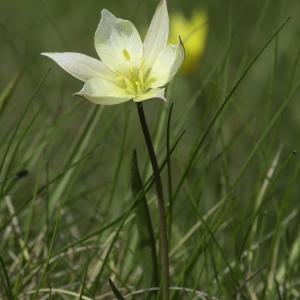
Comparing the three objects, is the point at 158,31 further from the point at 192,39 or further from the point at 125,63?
the point at 192,39

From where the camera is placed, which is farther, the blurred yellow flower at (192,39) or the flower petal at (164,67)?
the blurred yellow flower at (192,39)

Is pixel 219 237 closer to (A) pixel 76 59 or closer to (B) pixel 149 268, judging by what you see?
(B) pixel 149 268

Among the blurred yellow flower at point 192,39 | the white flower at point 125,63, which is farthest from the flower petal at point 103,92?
the blurred yellow flower at point 192,39

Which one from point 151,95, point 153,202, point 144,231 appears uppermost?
point 151,95

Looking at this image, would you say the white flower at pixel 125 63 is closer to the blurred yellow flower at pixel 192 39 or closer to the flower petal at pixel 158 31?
the flower petal at pixel 158 31

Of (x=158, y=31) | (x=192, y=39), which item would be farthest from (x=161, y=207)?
(x=192, y=39)

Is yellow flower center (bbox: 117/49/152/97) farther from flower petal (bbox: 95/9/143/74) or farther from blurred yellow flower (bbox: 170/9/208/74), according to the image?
blurred yellow flower (bbox: 170/9/208/74)

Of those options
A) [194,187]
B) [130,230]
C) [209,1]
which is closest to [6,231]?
[130,230]

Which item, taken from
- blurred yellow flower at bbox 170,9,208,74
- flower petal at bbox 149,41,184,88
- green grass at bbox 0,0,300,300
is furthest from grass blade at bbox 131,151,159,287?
blurred yellow flower at bbox 170,9,208,74
